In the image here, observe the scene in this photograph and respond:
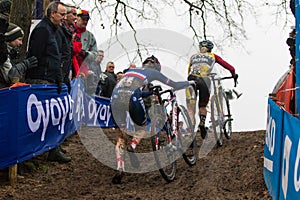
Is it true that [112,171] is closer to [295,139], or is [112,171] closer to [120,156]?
[120,156]

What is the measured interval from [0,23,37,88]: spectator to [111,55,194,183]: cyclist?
1.33m

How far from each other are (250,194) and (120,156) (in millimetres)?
2064

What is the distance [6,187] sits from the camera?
6547 mm

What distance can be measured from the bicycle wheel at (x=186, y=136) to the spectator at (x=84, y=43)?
2564mm

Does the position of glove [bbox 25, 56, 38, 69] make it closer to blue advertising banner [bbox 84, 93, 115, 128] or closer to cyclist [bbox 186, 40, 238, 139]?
cyclist [bbox 186, 40, 238, 139]

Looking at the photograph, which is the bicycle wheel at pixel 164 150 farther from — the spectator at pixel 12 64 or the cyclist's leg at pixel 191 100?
the cyclist's leg at pixel 191 100

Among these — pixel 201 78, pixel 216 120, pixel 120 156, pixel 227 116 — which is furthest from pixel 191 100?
pixel 120 156

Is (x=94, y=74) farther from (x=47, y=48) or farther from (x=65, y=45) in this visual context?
(x=47, y=48)

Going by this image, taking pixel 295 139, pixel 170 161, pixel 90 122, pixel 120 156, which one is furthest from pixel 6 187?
pixel 90 122

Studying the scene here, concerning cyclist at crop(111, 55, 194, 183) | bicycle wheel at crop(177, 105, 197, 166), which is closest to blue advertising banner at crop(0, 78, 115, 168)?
cyclist at crop(111, 55, 194, 183)

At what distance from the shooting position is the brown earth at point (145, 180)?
6500 mm

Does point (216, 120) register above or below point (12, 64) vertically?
below

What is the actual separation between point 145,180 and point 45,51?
2.42 m

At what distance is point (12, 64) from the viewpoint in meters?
7.00
